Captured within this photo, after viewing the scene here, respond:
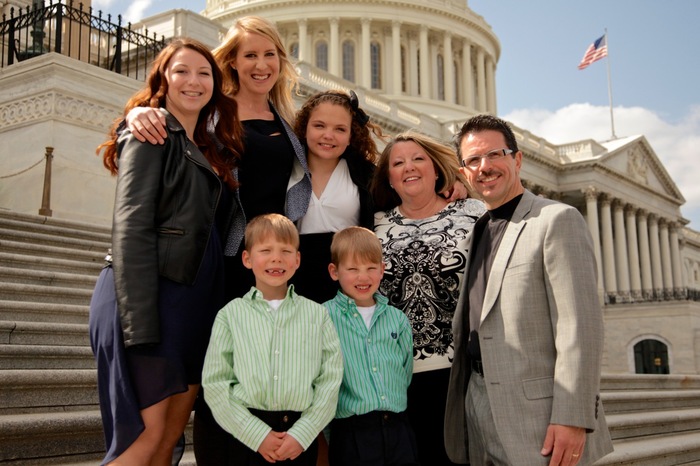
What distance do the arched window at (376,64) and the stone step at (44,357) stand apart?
5041cm

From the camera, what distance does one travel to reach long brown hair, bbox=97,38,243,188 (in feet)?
11.2

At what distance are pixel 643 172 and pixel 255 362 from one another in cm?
5203

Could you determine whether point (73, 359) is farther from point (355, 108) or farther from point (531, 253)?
point (531, 253)

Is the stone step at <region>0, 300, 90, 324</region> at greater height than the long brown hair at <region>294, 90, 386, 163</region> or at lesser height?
lesser

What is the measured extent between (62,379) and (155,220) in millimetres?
1990

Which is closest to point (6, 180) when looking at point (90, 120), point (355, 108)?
point (90, 120)

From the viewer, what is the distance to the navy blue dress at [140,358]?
9.25ft

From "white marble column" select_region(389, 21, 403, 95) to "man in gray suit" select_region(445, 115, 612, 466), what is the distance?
50.5 metres

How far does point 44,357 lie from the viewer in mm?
4980

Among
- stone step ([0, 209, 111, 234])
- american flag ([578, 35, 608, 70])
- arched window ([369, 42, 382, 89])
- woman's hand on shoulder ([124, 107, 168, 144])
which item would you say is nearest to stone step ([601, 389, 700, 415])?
woman's hand on shoulder ([124, 107, 168, 144])

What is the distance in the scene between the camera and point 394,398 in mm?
3297

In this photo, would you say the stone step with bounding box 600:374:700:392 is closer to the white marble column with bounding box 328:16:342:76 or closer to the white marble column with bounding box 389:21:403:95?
the white marble column with bounding box 389:21:403:95

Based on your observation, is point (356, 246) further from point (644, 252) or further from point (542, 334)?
point (644, 252)

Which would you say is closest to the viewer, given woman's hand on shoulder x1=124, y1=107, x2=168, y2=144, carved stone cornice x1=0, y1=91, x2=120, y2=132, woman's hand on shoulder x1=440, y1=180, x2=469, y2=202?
woman's hand on shoulder x1=124, y1=107, x2=168, y2=144
